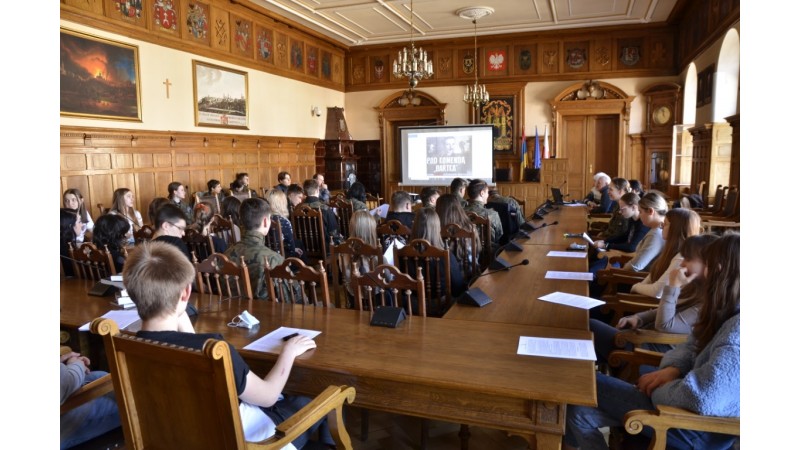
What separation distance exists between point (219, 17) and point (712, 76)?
8.16 meters

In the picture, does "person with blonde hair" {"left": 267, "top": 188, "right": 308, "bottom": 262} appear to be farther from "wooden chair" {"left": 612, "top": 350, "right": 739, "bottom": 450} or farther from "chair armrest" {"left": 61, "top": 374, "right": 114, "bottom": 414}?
"wooden chair" {"left": 612, "top": 350, "right": 739, "bottom": 450}

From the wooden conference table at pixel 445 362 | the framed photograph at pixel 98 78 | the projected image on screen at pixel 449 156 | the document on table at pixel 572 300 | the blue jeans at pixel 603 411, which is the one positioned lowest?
the blue jeans at pixel 603 411

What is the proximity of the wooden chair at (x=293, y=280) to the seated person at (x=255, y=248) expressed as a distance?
173mm

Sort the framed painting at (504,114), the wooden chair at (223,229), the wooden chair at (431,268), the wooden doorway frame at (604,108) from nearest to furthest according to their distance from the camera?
1. the wooden chair at (431,268)
2. the wooden chair at (223,229)
3. the wooden doorway frame at (604,108)
4. the framed painting at (504,114)

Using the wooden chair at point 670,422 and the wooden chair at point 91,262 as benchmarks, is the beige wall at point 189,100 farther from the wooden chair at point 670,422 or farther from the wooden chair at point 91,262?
the wooden chair at point 670,422

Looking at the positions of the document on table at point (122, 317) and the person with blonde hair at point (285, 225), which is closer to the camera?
the document on table at point (122, 317)

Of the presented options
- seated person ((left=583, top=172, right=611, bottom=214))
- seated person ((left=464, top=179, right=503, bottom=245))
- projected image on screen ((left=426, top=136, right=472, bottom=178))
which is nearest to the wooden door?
projected image on screen ((left=426, top=136, right=472, bottom=178))

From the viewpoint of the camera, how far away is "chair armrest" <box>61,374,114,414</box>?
185 cm

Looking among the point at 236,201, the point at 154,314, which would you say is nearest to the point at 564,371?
the point at 154,314

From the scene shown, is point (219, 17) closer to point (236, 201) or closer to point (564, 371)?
point (236, 201)

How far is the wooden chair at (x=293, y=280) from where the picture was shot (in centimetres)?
267

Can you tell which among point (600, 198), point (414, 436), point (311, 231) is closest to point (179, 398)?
point (414, 436)

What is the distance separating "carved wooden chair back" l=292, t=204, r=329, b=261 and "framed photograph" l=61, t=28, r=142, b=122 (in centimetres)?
329

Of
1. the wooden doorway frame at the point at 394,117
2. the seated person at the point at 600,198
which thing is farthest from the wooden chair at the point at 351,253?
the wooden doorway frame at the point at 394,117
